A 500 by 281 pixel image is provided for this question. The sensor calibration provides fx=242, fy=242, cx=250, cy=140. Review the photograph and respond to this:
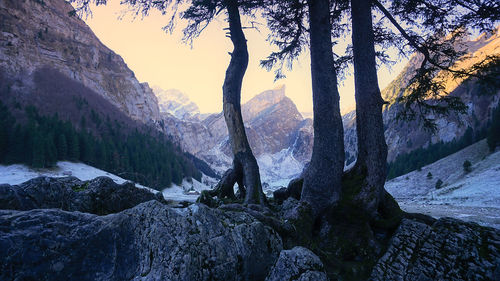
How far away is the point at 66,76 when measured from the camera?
95.6 meters

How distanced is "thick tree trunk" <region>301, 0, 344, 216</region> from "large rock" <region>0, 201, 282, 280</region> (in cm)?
218

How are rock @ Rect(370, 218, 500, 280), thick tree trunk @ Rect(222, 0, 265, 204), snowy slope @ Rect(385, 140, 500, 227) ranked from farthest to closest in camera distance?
1. snowy slope @ Rect(385, 140, 500, 227)
2. thick tree trunk @ Rect(222, 0, 265, 204)
3. rock @ Rect(370, 218, 500, 280)

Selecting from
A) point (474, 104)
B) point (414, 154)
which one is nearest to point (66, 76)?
point (414, 154)

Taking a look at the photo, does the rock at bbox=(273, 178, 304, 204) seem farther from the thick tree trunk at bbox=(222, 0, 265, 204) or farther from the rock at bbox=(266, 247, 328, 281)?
the rock at bbox=(266, 247, 328, 281)

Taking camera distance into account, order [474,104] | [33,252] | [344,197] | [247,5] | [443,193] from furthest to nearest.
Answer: [474,104], [443,193], [247,5], [344,197], [33,252]

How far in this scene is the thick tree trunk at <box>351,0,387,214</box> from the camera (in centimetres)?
530

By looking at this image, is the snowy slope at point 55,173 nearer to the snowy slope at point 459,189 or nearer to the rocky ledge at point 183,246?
the snowy slope at point 459,189

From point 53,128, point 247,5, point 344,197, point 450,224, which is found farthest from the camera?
point 53,128

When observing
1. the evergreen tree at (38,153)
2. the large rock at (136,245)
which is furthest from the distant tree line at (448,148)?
the evergreen tree at (38,153)

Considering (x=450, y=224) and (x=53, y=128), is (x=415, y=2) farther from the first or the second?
(x=53, y=128)

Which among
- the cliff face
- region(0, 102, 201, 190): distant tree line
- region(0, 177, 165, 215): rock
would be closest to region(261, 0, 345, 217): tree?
region(0, 177, 165, 215): rock

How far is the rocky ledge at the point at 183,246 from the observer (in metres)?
1.99

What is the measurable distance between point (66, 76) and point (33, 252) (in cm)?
12033

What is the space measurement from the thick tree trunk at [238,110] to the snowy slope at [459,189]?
48.5 feet
